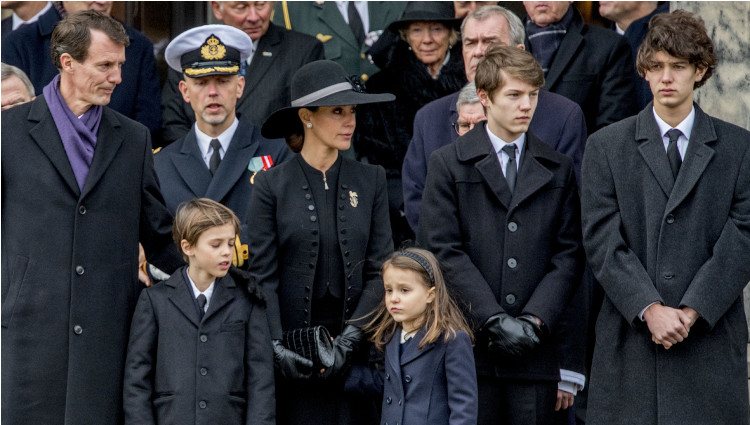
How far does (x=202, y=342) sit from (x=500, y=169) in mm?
1497

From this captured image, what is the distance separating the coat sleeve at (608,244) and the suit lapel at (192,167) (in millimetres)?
1918

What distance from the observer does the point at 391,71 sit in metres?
8.03

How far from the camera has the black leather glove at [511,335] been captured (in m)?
5.93

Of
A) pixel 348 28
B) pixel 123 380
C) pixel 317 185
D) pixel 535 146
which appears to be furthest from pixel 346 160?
pixel 348 28

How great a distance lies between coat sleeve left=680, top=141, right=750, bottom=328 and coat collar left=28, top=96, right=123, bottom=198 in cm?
242

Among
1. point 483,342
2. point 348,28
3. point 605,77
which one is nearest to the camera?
point 483,342

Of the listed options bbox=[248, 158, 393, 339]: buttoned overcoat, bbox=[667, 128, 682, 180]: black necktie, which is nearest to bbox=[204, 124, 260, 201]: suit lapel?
bbox=[248, 158, 393, 339]: buttoned overcoat

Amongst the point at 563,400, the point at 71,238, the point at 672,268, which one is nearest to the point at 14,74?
the point at 71,238

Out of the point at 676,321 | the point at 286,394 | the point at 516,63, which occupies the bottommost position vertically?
the point at 286,394

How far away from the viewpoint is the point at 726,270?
224 inches

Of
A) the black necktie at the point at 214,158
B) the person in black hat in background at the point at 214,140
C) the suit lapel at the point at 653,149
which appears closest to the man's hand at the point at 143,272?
the person in black hat in background at the point at 214,140

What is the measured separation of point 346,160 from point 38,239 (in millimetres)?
1478

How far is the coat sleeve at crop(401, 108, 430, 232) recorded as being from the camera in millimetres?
6930

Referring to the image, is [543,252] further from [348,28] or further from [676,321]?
[348,28]
